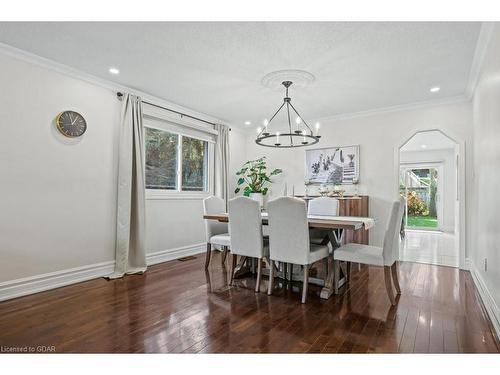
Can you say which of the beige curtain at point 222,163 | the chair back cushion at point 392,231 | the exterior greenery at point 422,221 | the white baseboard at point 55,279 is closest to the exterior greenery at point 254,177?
the beige curtain at point 222,163

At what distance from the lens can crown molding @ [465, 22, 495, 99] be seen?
2.36 m

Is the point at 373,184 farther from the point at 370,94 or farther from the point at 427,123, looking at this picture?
the point at 370,94

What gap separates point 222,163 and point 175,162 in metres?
0.97

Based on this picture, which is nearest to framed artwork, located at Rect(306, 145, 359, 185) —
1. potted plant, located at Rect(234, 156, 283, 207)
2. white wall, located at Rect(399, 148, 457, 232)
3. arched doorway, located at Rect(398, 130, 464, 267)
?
potted plant, located at Rect(234, 156, 283, 207)

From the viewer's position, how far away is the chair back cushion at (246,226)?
2.98 m

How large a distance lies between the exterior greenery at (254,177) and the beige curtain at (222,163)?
0.48 m

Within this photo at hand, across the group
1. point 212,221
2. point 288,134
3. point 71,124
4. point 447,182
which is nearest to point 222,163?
point 212,221

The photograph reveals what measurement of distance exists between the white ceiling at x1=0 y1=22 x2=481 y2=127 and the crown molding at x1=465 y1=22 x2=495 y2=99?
5cm

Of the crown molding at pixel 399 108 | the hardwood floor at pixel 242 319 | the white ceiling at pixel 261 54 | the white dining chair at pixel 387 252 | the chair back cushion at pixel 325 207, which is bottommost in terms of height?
the hardwood floor at pixel 242 319

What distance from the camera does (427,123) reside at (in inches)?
171

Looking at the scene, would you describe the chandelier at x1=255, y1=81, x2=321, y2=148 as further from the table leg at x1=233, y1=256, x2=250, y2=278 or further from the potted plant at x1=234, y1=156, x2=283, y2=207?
the table leg at x1=233, y1=256, x2=250, y2=278

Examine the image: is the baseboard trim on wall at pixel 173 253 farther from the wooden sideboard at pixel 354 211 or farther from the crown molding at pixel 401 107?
the crown molding at pixel 401 107

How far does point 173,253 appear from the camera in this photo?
177 inches
